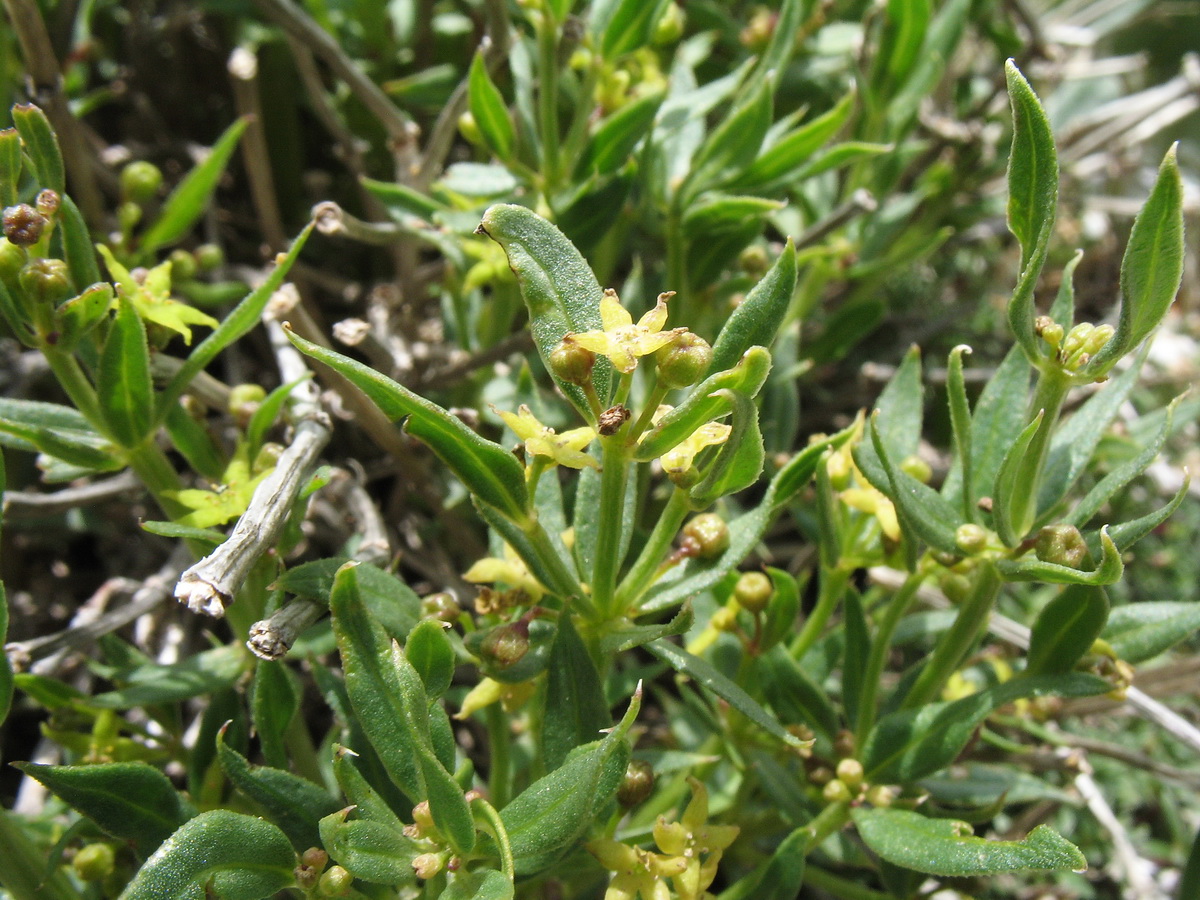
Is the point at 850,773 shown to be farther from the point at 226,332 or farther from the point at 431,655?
the point at 226,332

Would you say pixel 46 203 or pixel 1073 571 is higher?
pixel 46 203

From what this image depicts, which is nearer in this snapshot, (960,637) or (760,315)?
(760,315)

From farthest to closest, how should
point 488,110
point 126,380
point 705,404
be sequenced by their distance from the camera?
point 488,110
point 126,380
point 705,404

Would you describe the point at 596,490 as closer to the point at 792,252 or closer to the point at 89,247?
the point at 792,252

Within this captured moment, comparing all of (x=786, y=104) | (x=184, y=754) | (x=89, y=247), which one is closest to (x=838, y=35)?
(x=786, y=104)

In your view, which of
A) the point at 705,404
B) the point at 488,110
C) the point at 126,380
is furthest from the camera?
the point at 488,110

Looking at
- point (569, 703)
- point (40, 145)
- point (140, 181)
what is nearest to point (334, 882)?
point (569, 703)
